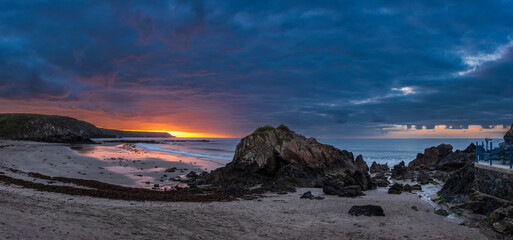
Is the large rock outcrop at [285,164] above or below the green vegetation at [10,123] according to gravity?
below

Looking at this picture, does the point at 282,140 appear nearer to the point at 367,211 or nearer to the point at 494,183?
the point at 367,211

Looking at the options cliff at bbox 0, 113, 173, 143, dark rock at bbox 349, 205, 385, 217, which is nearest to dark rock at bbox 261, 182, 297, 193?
dark rock at bbox 349, 205, 385, 217

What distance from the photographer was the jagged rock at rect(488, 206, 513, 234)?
433 inches

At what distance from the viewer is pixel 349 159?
1275 inches

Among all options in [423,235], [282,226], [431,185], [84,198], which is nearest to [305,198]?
[282,226]

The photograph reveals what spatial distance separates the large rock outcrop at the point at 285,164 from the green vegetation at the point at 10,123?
105 metres

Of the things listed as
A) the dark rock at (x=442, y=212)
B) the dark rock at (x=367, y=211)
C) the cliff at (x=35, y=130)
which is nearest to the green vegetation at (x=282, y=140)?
the dark rock at (x=367, y=211)

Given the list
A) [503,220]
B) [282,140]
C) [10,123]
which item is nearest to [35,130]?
[10,123]

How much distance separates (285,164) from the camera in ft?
90.2

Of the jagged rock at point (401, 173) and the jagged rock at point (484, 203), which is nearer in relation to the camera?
the jagged rock at point (484, 203)

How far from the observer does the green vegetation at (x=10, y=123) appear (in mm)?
98256

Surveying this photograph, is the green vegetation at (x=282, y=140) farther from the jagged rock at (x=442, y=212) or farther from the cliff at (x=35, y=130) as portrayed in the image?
the cliff at (x=35, y=130)

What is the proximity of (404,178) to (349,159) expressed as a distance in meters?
6.02

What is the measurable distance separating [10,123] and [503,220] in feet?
448
